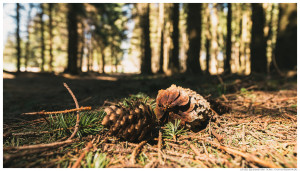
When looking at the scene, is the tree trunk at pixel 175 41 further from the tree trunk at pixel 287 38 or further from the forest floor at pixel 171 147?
the forest floor at pixel 171 147

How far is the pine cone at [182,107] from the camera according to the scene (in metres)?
1.25

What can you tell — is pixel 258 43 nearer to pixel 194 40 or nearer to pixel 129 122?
pixel 194 40

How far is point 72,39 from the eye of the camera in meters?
9.06

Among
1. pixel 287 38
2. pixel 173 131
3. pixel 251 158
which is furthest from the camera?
pixel 287 38

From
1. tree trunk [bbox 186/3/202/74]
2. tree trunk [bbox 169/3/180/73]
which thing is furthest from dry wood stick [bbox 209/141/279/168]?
tree trunk [bbox 169/3/180/73]

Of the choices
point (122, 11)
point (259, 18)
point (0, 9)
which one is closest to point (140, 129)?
point (0, 9)

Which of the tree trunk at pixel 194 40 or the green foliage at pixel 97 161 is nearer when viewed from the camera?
the green foliage at pixel 97 161

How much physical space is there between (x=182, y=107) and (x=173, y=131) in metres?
0.21

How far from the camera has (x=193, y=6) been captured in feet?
21.9

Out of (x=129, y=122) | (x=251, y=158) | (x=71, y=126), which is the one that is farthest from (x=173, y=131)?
(x=71, y=126)

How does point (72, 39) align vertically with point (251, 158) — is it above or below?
above

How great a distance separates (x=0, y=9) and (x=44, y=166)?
5.61 ft

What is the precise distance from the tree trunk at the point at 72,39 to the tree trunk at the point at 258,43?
8838 mm

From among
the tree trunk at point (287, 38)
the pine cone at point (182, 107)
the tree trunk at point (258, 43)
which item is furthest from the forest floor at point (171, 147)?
the tree trunk at point (258, 43)
